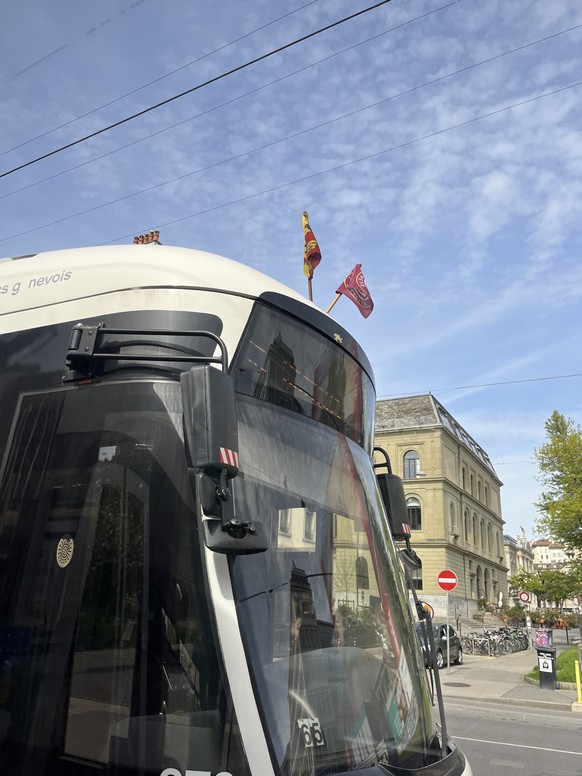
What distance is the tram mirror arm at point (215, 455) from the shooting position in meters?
2.30

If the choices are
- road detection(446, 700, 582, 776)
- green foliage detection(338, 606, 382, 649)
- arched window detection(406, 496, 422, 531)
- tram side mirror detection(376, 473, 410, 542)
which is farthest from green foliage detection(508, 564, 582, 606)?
green foliage detection(338, 606, 382, 649)

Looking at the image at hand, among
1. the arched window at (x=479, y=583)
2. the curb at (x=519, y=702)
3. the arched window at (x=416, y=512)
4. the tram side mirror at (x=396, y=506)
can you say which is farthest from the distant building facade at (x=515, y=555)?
A: the tram side mirror at (x=396, y=506)

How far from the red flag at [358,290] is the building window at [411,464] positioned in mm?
46254

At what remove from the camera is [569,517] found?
29516 millimetres

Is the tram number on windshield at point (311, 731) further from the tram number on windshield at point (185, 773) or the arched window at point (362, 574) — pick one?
the arched window at point (362, 574)

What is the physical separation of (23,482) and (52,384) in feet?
1.48

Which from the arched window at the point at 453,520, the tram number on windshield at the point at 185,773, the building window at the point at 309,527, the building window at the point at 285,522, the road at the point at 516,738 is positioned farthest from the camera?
the arched window at the point at 453,520

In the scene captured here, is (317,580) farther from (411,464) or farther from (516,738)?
(411,464)

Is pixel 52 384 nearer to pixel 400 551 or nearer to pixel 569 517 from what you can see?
pixel 400 551

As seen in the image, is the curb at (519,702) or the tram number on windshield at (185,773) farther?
the curb at (519,702)

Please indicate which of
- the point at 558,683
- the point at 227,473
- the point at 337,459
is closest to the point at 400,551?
the point at 337,459

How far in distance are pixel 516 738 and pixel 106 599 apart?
9808 mm

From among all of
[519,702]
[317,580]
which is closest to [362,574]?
[317,580]

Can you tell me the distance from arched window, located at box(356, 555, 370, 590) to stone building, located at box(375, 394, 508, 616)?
50013 mm
